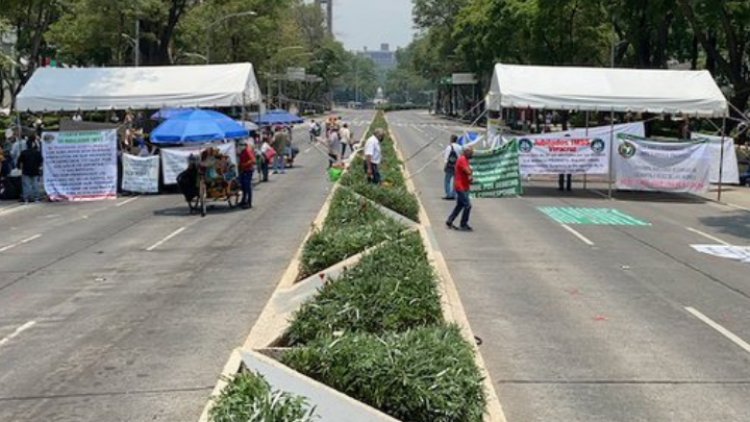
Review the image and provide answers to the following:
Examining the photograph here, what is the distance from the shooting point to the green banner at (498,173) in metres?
24.0

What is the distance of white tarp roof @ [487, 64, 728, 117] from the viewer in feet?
84.6

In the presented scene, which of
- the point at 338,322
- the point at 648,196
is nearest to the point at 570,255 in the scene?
the point at 338,322

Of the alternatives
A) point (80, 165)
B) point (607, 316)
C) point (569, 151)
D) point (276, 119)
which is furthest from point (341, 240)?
point (276, 119)

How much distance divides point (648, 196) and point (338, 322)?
20241 mm

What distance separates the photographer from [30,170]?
24.2 meters

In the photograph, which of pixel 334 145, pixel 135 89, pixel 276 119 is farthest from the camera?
pixel 276 119

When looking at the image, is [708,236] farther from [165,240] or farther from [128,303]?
[128,303]

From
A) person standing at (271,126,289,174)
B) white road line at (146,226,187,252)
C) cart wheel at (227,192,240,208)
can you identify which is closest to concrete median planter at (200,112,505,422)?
white road line at (146,226,187,252)

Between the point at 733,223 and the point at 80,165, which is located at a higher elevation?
the point at 80,165

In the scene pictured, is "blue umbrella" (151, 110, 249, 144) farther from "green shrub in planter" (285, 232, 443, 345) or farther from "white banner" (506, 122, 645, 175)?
"green shrub in planter" (285, 232, 443, 345)

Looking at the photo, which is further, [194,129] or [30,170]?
[30,170]

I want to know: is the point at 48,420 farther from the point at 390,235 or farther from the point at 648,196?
the point at 648,196

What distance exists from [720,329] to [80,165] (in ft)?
61.4

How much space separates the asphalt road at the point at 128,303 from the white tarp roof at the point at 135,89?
583 centimetres
